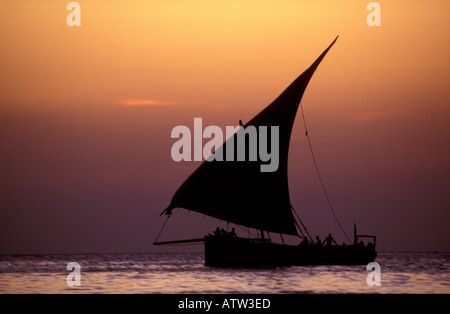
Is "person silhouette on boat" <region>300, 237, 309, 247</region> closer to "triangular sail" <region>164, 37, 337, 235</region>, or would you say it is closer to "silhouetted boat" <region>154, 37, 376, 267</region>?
"silhouetted boat" <region>154, 37, 376, 267</region>

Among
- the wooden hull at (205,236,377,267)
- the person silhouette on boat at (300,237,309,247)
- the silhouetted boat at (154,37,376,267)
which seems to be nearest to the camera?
the silhouetted boat at (154,37,376,267)

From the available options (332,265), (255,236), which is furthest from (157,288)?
(332,265)

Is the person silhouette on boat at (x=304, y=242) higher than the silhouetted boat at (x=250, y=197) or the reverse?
the reverse

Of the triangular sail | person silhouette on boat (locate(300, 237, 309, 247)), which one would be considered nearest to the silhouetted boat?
the triangular sail

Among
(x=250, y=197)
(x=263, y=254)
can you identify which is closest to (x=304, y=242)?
(x=263, y=254)

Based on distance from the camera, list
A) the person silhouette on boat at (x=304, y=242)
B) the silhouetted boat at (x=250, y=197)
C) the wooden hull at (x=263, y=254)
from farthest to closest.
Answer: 1. the person silhouette on boat at (x=304, y=242)
2. the wooden hull at (x=263, y=254)
3. the silhouetted boat at (x=250, y=197)

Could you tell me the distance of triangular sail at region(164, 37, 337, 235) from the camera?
171 ft

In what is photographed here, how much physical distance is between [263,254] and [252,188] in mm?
4381

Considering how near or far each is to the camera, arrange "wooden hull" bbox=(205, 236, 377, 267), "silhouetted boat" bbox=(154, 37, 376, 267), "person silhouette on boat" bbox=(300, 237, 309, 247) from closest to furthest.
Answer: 1. "silhouetted boat" bbox=(154, 37, 376, 267)
2. "wooden hull" bbox=(205, 236, 377, 267)
3. "person silhouette on boat" bbox=(300, 237, 309, 247)

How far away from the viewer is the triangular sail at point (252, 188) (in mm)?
52125

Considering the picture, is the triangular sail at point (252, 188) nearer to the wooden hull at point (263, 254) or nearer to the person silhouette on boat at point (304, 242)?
the wooden hull at point (263, 254)

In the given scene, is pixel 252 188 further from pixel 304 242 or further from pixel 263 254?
pixel 304 242

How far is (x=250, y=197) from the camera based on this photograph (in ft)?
177

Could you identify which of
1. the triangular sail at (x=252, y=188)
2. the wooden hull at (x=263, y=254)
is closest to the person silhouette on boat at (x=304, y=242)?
the wooden hull at (x=263, y=254)
